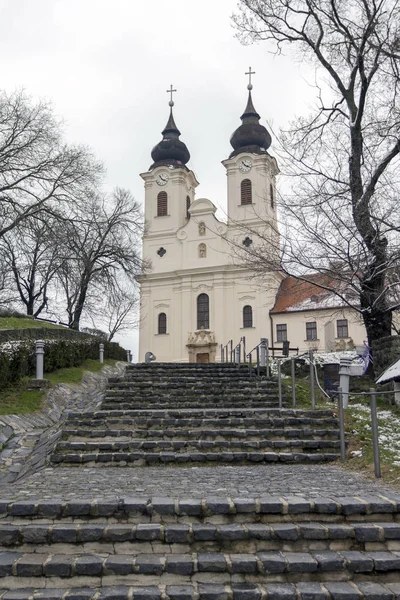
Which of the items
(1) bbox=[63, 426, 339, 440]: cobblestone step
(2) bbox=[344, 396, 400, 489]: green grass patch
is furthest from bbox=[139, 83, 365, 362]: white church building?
(1) bbox=[63, 426, 339, 440]: cobblestone step

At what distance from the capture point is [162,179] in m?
43.7

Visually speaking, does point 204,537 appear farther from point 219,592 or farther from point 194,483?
point 194,483

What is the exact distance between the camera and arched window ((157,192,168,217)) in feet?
142

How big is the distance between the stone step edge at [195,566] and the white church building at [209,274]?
3188 cm

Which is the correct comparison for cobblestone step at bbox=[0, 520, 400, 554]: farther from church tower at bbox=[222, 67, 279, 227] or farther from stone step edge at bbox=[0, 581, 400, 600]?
church tower at bbox=[222, 67, 279, 227]

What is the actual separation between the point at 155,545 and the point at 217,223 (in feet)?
125

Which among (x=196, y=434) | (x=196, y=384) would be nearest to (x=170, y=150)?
(x=196, y=384)

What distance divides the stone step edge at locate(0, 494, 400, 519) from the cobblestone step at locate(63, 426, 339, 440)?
12.5 feet

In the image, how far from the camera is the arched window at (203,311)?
3953 centimetres

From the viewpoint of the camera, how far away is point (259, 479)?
6508mm

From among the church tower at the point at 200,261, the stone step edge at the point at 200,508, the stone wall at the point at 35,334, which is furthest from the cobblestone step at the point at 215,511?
the church tower at the point at 200,261

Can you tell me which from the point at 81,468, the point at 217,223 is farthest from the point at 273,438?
the point at 217,223

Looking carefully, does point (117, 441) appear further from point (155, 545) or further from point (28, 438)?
point (155, 545)

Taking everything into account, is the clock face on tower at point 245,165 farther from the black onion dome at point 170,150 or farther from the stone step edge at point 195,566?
the stone step edge at point 195,566
